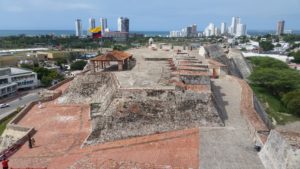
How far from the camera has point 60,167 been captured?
863cm

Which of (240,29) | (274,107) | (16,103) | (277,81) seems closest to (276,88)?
(277,81)

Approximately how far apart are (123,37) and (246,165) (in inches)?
4676

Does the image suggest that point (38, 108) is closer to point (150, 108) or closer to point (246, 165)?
point (150, 108)

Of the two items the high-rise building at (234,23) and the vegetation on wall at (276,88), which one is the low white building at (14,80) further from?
the high-rise building at (234,23)

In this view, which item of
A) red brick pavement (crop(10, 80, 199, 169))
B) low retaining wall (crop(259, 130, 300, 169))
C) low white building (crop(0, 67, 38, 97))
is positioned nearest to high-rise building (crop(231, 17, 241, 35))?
low white building (crop(0, 67, 38, 97))

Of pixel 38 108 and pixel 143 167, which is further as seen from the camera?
pixel 38 108

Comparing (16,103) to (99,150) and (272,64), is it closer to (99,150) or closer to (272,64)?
(99,150)

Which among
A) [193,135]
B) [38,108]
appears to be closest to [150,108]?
[193,135]

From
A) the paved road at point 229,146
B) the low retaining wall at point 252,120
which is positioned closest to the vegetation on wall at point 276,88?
the low retaining wall at point 252,120

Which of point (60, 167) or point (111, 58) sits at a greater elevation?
point (111, 58)

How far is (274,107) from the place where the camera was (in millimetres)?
23375

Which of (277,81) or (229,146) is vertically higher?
(229,146)

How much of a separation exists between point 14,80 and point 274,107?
33040mm

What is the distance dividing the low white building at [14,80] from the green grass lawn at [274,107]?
30.6 meters
